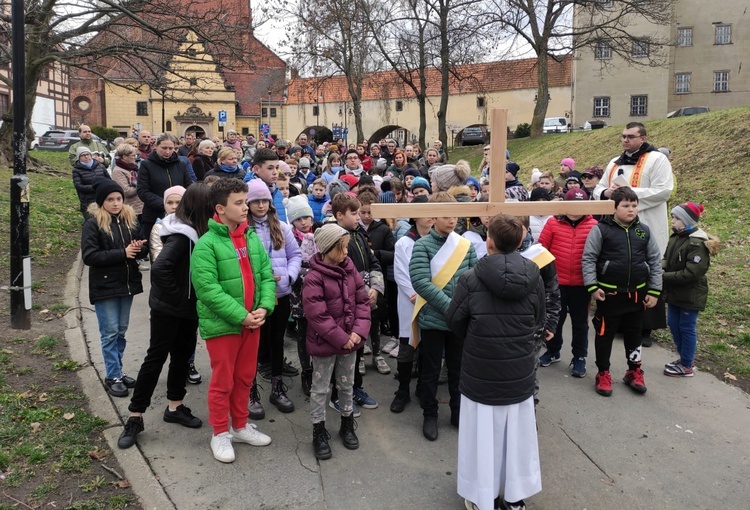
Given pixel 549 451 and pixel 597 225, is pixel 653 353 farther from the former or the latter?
pixel 549 451

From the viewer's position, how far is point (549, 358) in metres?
5.96

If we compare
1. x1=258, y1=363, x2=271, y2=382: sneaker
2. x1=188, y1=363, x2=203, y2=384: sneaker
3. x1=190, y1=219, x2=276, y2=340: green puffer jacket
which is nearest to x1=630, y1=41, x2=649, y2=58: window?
x1=258, y1=363, x2=271, y2=382: sneaker

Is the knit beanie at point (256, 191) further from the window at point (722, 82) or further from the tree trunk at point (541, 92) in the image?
Result: the window at point (722, 82)

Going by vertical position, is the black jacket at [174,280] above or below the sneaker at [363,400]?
above

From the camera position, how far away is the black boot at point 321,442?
404 cm

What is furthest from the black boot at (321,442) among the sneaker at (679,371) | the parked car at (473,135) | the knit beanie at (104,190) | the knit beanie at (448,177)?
the parked car at (473,135)

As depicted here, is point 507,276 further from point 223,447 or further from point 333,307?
point 223,447

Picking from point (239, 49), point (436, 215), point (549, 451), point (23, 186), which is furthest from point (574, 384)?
point (239, 49)

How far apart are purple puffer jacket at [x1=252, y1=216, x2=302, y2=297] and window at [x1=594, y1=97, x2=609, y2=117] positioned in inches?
1731

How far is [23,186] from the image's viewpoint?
6098 millimetres

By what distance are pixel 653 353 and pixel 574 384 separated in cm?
145

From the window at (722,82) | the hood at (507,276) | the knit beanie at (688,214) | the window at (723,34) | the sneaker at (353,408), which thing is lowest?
the sneaker at (353,408)

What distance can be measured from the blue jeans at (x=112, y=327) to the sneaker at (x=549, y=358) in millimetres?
3945

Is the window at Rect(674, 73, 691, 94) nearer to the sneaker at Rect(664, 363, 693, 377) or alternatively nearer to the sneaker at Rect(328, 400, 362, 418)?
the sneaker at Rect(664, 363, 693, 377)
